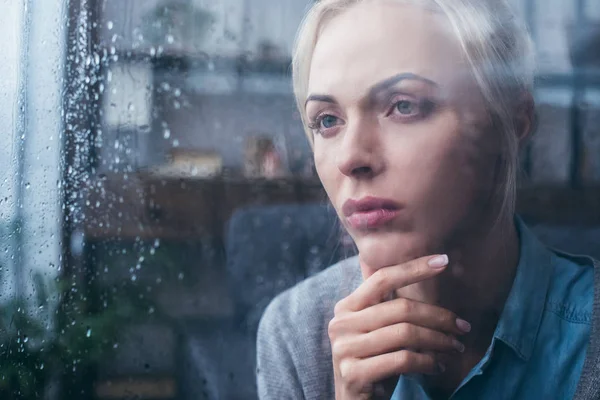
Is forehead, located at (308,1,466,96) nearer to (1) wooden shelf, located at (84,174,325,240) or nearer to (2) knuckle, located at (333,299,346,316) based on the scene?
(1) wooden shelf, located at (84,174,325,240)

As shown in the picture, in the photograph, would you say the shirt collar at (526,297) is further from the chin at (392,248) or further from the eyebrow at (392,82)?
the eyebrow at (392,82)

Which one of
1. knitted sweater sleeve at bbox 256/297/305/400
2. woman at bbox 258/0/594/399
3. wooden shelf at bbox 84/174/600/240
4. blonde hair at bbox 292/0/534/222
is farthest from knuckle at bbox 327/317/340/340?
blonde hair at bbox 292/0/534/222

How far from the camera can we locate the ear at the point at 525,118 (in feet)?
2.94

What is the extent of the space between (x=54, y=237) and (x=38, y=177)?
0.14 meters

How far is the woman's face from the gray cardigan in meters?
0.12

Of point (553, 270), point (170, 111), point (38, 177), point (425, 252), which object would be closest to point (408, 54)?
point (425, 252)

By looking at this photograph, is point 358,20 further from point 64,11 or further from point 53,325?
point 53,325

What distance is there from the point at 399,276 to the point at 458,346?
0.49 ft

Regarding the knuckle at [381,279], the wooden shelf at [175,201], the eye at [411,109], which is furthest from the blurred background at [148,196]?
the eye at [411,109]

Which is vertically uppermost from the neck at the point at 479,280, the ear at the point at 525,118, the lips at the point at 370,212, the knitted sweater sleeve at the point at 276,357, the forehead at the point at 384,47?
the forehead at the point at 384,47

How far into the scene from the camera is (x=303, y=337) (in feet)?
3.44

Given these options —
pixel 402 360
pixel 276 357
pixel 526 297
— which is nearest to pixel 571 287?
pixel 526 297

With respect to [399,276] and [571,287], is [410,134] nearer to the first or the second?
[399,276]

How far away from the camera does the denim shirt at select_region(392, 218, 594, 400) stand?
0.89 meters
